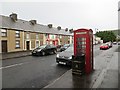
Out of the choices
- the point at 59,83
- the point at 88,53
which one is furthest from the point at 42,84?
the point at 88,53

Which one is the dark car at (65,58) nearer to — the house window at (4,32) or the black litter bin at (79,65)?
the black litter bin at (79,65)

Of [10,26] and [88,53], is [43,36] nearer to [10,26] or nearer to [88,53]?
[10,26]

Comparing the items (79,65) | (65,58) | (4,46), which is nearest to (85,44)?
(79,65)

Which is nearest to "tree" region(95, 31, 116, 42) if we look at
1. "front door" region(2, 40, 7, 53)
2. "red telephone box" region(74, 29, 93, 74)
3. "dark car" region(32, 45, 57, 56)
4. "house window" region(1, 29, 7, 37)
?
"house window" region(1, 29, 7, 37)

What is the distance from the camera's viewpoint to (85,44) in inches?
394

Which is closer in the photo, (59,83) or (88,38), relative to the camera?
(59,83)

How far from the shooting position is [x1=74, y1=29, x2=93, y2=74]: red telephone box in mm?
9898

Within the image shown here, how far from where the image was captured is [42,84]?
773 cm

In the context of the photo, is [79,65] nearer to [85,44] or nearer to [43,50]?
[85,44]

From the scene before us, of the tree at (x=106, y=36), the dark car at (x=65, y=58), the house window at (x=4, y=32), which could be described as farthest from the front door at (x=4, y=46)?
the tree at (x=106, y=36)

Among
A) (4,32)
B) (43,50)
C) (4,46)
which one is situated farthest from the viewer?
(4,32)

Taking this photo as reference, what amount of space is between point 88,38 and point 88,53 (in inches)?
33.3

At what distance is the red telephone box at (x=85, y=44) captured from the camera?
32.5ft

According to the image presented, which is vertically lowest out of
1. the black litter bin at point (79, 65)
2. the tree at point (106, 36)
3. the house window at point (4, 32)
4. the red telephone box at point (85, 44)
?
the black litter bin at point (79, 65)
